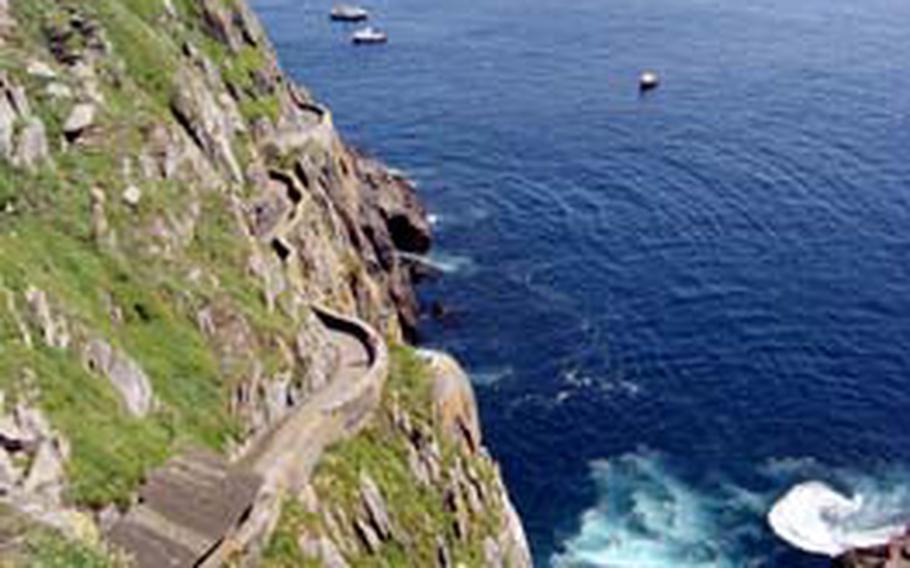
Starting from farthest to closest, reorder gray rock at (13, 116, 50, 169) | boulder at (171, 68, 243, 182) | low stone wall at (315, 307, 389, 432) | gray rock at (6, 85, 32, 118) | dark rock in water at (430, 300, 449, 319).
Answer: dark rock in water at (430, 300, 449, 319), boulder at (171, 68, 243, 182), low stone wall at (315, 307, 389, 432), gray rock at (6, 85, 32, 118), gray rock at (13, 116, 50, 169)

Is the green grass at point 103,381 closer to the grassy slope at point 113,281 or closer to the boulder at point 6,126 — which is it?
the grassy slope at point 113,281

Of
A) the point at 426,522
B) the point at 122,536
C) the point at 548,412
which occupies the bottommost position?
the point at 548,412

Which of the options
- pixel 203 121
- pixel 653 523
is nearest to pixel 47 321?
pixel 203 121

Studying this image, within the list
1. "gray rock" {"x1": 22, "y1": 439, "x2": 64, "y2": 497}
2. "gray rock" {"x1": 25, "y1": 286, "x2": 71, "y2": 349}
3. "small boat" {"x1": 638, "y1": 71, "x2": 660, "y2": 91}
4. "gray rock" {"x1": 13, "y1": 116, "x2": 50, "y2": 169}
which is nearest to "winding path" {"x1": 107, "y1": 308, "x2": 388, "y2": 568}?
"gray rock" {"x1": 22, "y1": 439, "x2": 64, "y2": 497}

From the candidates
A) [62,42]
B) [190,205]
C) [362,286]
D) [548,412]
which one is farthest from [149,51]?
[548,412]

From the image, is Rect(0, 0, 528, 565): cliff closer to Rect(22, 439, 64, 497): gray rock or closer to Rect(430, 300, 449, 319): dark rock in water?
Rect(22, 439, 64, 497): gray rock

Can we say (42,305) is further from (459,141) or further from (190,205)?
(459,141)

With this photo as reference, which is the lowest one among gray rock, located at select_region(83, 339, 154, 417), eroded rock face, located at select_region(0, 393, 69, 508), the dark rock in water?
the dark rock in water
